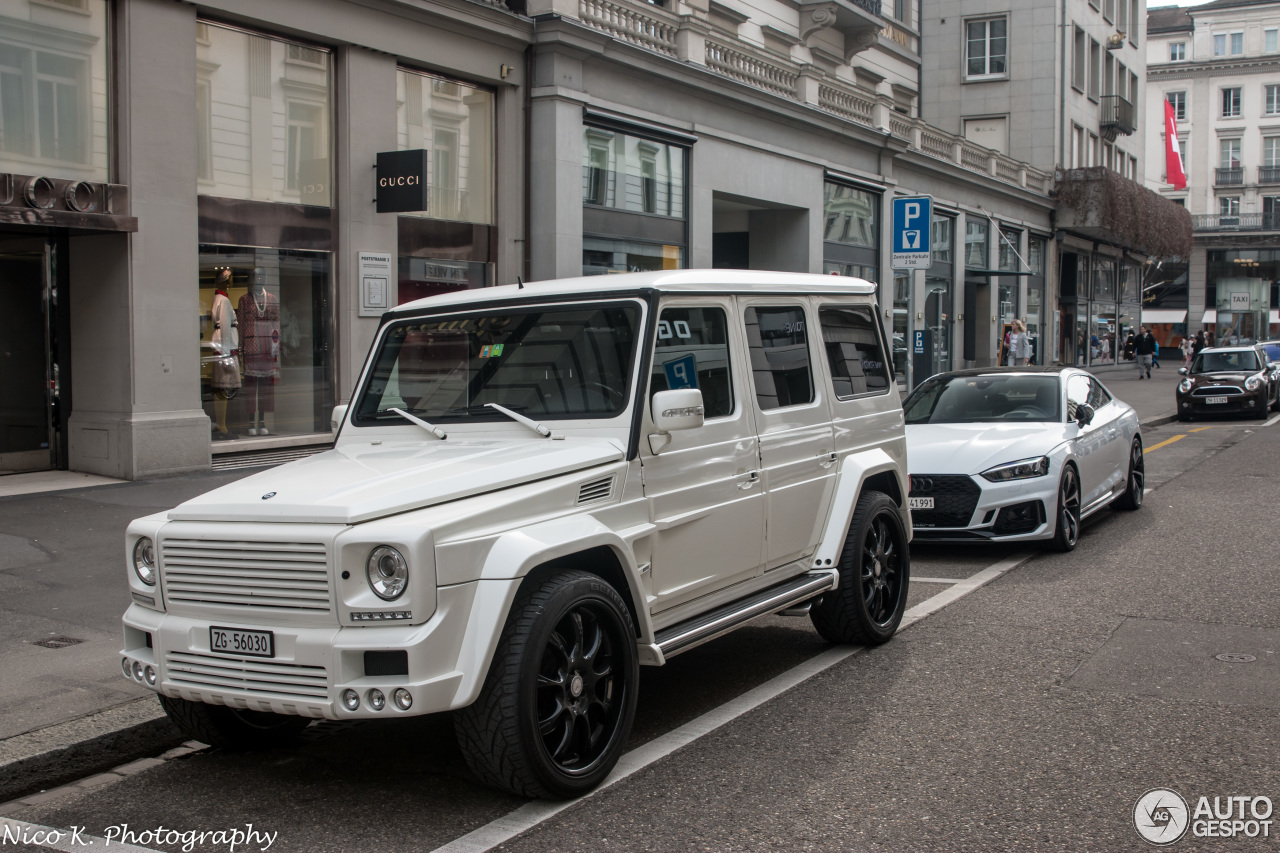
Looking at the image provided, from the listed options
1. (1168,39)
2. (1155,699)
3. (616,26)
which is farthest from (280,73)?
(1168,39)

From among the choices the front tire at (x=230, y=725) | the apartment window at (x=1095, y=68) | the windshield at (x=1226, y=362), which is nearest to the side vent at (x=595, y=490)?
the front tire at (x=230, y=725)

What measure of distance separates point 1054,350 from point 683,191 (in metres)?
26.4

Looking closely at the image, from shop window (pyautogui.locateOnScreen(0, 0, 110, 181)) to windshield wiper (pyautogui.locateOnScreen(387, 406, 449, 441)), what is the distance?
7.91 m

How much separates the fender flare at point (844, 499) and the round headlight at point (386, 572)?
9.02 ft

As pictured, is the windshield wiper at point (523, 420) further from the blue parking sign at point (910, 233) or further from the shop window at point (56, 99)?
the blue parking sign at point (910, 233)

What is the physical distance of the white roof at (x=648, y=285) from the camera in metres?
5.30

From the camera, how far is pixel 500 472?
4465 millimetres

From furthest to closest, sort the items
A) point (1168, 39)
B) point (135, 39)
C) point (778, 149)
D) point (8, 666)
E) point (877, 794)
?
point (1168, 39) < point (778, 149) < point (135, 39) < point (8, 666) < point (877, 794)

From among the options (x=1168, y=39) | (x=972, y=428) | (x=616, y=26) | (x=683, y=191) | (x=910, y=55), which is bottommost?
(x=972, y=428)

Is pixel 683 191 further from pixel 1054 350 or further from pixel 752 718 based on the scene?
pixel 1054 350

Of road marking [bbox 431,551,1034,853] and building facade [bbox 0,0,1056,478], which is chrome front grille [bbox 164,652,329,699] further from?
building facade [bbox 0,0,1056,478]

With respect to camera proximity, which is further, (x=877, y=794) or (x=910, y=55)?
(x=910, y=55)

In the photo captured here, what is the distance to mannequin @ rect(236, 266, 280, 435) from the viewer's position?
45.3 feet

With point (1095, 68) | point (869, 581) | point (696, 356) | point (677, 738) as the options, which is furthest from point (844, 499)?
point (1095, 68)
